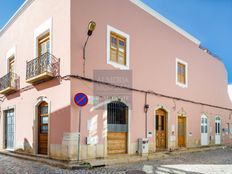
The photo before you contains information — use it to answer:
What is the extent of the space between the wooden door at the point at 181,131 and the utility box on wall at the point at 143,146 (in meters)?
4.23

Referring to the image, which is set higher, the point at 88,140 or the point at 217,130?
the point at 88,140

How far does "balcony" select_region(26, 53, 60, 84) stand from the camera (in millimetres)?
8648

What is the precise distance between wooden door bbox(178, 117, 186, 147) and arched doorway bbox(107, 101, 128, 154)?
5.13 m

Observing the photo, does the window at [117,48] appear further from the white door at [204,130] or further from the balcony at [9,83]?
the white door at [204,130]

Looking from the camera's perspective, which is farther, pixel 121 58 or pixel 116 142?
pixel 121 58

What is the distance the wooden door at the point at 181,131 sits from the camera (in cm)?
1390

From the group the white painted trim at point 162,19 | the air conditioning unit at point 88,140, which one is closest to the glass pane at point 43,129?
the air conditioning unit at point 88,140

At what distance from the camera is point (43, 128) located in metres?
9.46

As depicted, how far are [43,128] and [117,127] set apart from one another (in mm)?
3092

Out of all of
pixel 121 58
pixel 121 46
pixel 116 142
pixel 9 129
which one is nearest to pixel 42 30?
pixel 121 46

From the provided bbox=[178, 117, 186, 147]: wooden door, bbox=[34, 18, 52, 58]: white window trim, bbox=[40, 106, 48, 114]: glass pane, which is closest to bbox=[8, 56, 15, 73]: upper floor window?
bbox=[34, 18, 52, 58]: white window trim

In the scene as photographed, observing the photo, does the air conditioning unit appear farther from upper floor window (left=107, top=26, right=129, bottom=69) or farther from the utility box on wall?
upper floor window (left=107, top=26, right=129, bottom=69)

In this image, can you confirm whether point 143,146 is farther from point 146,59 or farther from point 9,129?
point 9,129

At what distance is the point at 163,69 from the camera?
12.7m
